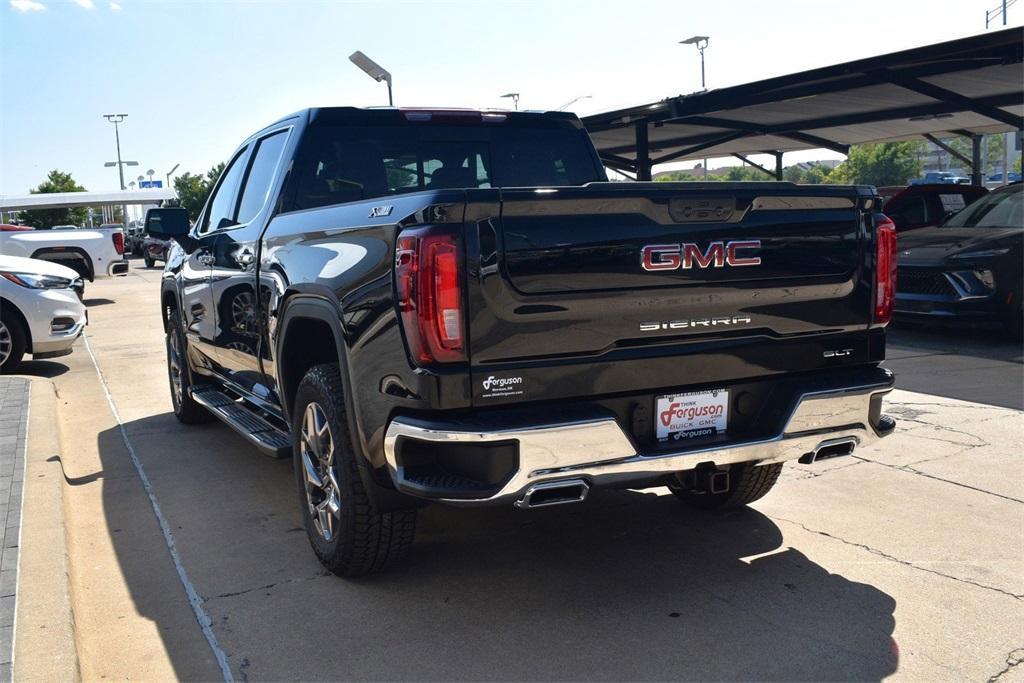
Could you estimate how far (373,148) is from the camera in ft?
16.7

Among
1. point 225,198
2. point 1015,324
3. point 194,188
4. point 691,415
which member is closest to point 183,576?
point 691,415

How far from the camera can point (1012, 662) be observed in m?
3.25

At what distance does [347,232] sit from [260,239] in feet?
4.41

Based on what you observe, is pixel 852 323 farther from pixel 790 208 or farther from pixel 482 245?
pixel 482 245

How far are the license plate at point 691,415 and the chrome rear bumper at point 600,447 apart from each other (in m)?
0.10

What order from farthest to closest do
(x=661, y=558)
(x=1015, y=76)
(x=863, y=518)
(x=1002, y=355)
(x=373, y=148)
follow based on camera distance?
(x=1015, y=76), (x=1002, y=355), (x=373, y=148), (x=863, y=518), (x=661, y=558)

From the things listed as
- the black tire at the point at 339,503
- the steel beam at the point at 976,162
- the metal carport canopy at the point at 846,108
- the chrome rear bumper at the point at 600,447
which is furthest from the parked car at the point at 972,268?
the steel beam at the point at 976,162

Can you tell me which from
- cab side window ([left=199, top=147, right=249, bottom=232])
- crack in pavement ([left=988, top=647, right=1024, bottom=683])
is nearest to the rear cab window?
cab side window ([left=199, top=147, right=249, bottom=232])

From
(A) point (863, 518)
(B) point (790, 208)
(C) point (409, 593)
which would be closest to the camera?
(B) point (790, 208)

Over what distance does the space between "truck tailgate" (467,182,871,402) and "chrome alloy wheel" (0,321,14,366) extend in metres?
8.07

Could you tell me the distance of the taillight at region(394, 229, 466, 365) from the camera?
3131 millimetres

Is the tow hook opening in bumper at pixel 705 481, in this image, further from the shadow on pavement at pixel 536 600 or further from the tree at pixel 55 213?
the tree at pixel 55 213

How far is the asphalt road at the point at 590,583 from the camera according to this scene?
3.36 meters

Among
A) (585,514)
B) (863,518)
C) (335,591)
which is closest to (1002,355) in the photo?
(863,518)
